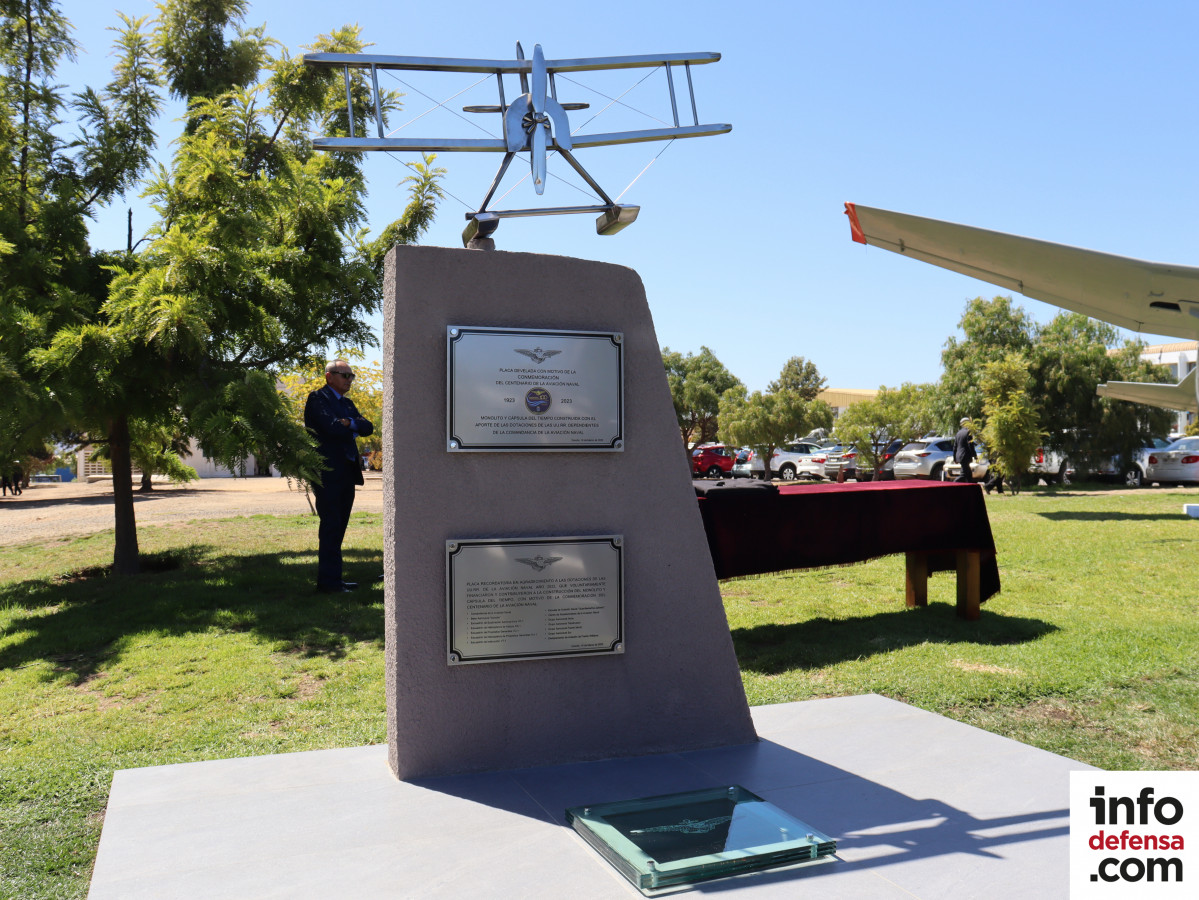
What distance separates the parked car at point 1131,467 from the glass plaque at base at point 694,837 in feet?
84.0

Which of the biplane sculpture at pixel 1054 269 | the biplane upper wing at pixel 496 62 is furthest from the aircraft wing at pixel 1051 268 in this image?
the biplane upper wing at pixel 496 62

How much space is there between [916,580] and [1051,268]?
3.96m

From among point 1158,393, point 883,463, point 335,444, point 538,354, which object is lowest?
point 883,463

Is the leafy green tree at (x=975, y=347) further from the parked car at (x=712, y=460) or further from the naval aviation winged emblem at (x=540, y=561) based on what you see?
the naval aviation winged emblem at (x=540, y=561)

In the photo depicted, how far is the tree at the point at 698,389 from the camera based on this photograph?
143ft

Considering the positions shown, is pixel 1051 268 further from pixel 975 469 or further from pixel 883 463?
pixel 883 463

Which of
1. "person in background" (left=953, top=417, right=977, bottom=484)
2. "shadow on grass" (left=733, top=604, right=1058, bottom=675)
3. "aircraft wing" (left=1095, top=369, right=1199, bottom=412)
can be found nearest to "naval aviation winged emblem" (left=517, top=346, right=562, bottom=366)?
"shadow on grass" (left=733, top=604, right=1058, bottom=675)

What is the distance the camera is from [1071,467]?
26.0 metres

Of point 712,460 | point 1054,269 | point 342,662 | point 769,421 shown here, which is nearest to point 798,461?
point 769,421

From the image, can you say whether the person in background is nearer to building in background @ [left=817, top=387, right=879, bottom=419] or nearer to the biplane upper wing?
the biplane upper wing

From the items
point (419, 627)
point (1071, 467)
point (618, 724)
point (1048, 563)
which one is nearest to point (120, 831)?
point (419, 627)

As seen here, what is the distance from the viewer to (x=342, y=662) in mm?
5621

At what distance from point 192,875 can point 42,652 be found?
4.37 metres

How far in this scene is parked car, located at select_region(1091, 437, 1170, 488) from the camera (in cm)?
2447
